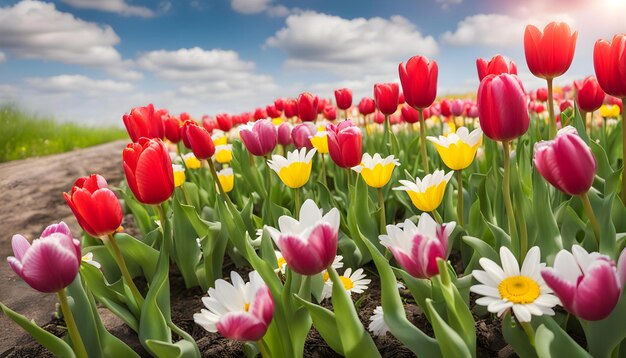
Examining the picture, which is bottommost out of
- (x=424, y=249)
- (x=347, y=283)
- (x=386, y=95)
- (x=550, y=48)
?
(x=347, y=283)

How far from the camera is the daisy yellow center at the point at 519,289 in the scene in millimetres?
1622

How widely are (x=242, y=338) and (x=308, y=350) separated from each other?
858mm

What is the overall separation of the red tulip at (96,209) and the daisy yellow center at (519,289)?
137 cm

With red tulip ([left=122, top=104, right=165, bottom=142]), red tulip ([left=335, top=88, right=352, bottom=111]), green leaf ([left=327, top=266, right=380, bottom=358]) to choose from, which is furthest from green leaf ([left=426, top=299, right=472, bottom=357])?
red tulip ([left=335, top=88, right=352, bottom=111])

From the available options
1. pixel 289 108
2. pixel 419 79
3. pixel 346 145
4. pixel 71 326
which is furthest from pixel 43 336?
pixel 289 108

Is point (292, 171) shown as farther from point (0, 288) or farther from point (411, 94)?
point (0, 288)

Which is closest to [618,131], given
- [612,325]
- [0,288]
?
[612,325]

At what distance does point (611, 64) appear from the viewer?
7.14ft

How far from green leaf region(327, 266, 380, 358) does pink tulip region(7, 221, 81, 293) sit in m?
0.81

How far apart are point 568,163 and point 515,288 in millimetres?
415

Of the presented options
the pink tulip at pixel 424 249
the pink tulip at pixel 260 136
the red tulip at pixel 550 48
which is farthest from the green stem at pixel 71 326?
the red tulip at pixel 550 48

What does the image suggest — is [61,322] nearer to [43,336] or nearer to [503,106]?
[43,336]

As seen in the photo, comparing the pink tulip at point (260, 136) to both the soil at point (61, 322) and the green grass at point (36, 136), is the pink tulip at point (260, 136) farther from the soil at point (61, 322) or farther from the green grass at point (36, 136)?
the green grass at point (36, 136)

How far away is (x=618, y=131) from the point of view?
4109mm
